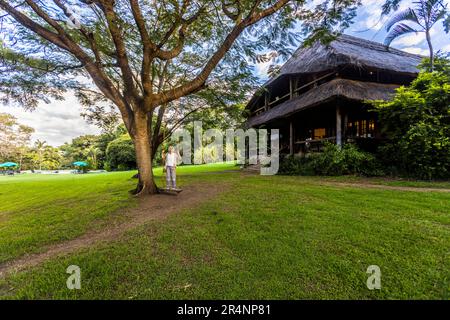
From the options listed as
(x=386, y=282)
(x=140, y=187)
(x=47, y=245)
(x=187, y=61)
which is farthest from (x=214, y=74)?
(x=386, y=282)

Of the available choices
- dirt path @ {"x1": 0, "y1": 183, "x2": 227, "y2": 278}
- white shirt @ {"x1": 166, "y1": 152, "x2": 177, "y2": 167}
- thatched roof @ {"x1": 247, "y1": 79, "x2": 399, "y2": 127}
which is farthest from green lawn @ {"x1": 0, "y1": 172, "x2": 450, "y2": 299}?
thatched roof @ {"x1": 247, "y1": 79, "x2": 399, "y2": 127}

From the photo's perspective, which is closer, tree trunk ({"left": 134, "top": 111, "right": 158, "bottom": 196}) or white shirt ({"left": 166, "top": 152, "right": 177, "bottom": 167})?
tree trunk ({"left": 134, "top": 111, "right": 158, "bottom": 196})

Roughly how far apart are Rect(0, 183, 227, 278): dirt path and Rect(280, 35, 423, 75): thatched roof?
330 inches

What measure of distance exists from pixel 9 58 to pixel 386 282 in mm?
12806

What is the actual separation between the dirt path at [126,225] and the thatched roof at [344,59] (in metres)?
8.38

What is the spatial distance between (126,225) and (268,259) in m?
3.35

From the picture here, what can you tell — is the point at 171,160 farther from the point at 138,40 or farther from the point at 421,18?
the point at 421,18

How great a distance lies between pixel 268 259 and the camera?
269 cm

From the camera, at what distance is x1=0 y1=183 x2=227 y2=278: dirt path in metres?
3.01

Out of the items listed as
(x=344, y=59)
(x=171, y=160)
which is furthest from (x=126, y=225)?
(x=344, y=59)

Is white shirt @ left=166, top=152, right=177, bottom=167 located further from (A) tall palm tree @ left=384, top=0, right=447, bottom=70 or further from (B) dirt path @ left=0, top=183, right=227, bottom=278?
(A) tall palm tree @ left=384, top=0, right=447, bottom=70

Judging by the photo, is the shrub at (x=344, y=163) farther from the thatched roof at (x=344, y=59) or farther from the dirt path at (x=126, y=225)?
the dirt path at (x=126, y=225)

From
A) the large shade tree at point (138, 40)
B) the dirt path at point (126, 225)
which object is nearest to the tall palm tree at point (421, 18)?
the large shade tree at point (138, 40)
